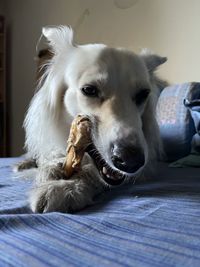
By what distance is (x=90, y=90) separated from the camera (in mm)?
1184

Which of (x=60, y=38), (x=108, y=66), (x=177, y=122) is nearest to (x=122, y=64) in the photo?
(x=108, y=66)

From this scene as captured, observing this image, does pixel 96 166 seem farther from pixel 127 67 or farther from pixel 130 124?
pixel 127 67

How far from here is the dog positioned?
0.93 meters

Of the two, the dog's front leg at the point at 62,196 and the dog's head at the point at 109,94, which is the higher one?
the dog's head at the point at 109,94

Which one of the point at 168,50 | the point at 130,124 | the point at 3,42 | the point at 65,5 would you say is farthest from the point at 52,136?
the point at 3,42

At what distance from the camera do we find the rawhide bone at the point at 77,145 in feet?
3.57

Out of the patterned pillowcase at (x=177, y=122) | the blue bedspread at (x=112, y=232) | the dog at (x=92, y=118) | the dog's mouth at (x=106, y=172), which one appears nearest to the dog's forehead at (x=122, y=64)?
the dog at (x=92, y=118)

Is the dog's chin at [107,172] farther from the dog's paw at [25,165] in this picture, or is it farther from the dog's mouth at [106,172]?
the dog's paw at [25,165]

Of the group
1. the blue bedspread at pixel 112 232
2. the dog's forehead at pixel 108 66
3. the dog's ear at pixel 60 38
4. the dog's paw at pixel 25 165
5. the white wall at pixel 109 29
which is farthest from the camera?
the white wall at pixel 109 29

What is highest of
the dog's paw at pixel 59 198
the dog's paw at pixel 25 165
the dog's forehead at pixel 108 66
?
the dog's forehead at pixel 108 66

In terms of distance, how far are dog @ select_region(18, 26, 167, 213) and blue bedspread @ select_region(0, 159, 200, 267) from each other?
0.07 metres

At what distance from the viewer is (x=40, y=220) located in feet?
2.53

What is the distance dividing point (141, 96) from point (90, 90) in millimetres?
175

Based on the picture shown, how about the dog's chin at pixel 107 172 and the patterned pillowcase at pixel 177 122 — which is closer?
the dog's chin at pixel 107 172
